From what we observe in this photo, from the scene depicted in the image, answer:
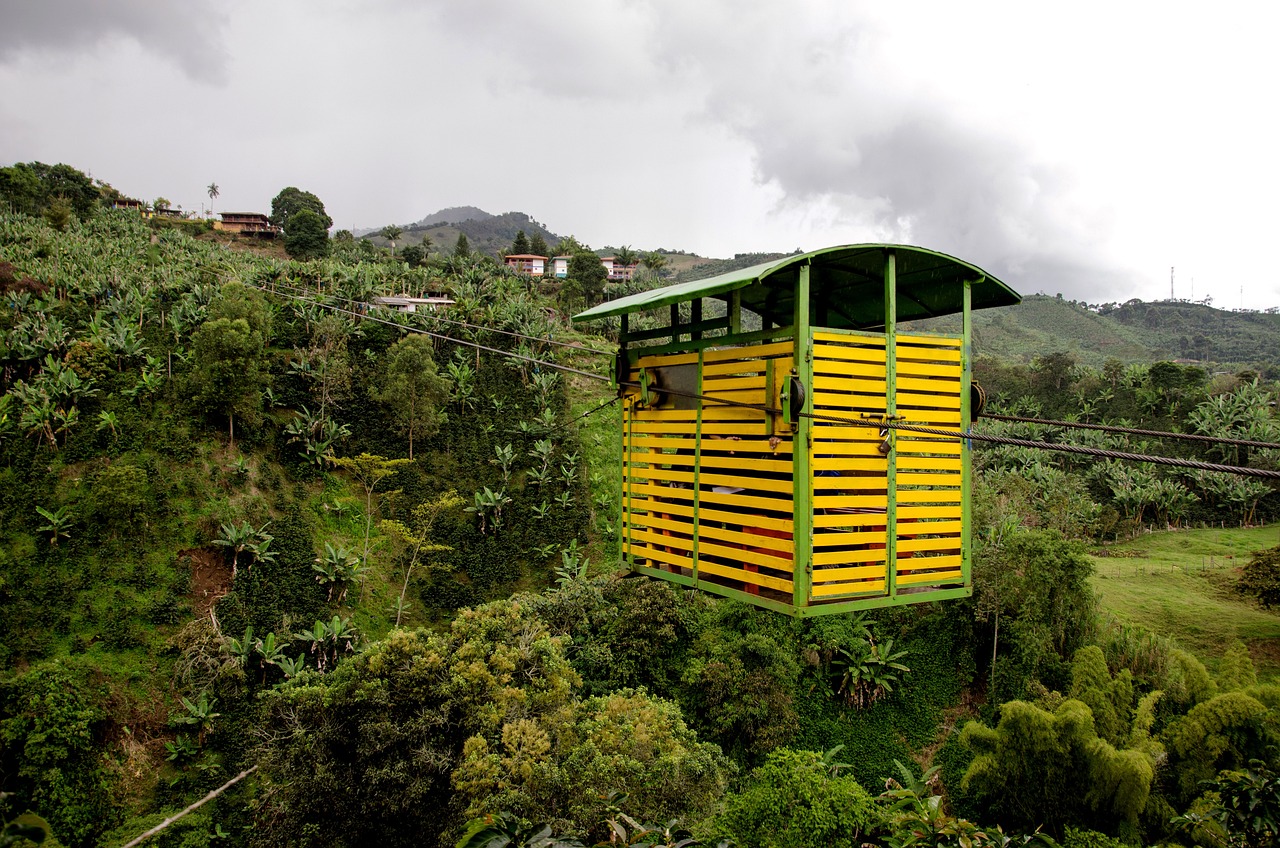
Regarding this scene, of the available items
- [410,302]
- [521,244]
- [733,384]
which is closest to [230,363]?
[410,302]

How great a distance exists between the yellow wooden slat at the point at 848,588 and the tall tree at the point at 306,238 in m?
50.7

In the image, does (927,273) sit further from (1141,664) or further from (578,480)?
(578,480)

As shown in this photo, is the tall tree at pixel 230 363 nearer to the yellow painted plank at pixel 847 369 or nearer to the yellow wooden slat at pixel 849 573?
the yellow painted plank at pixel 847 369

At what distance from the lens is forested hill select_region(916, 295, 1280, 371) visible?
57.9 m

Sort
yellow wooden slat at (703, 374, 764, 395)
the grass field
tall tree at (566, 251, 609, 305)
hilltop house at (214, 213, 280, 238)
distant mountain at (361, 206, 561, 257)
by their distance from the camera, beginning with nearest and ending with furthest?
yellow wooden slat at (703, 374, 764, 395)
the grass field
tall tree at (566, 251, 609, 305)
hilltop house at (214, 213, 280, 238)
distant mountain at (361, 206, 561, 257)

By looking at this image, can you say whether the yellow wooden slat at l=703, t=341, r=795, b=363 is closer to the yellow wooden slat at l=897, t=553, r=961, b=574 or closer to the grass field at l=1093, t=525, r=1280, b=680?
the yellow wooden slat at l=897, t=553, r=961, b=574

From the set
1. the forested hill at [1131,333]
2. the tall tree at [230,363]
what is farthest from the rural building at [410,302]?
the forested hill at [1131,333]

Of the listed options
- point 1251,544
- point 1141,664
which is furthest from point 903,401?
point 1251,544

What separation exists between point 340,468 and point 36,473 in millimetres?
6638

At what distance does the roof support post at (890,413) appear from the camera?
383 cm

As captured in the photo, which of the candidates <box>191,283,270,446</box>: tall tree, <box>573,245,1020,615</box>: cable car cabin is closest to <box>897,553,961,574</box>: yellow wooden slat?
<box>573,245,1020,615</box>: cable car cabin

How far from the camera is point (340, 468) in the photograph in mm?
19266

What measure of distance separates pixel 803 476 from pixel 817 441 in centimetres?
21

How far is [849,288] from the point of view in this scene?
4660mm
